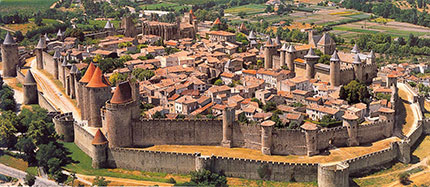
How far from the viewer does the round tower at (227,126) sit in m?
36.2

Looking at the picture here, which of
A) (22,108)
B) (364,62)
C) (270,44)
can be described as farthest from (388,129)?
(22,108)

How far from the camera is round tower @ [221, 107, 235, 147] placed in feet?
119

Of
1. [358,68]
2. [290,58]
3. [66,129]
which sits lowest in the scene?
[66,129]

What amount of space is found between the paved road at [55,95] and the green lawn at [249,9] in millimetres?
67831

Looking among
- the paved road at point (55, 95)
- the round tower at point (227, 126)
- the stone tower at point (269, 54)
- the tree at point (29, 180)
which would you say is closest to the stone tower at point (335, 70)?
the stone tower at point (269, 54)

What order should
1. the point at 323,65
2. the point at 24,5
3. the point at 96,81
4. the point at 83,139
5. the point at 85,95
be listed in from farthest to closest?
1. the point at 24,5
2. the point at 323,65
3. the point at 85,95
4. the point at 96,81
5. the point at 83,139

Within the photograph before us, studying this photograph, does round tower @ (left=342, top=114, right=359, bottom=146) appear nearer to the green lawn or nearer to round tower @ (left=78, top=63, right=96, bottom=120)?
round tower @ (left=78, top=63, right=96, bottom=120)

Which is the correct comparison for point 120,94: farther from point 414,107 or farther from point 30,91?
point 414,107

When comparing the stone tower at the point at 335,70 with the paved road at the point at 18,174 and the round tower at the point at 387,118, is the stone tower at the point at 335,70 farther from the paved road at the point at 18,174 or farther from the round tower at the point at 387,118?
the paved road at the point at 18,174

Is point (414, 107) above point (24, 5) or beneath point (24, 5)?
beneath

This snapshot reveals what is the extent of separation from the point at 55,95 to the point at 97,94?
10600 millimetres

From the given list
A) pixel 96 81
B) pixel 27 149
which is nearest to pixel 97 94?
pixel 96 81

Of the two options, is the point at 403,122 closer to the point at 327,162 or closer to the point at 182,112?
the point at 327,162

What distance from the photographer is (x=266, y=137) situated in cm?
3572
